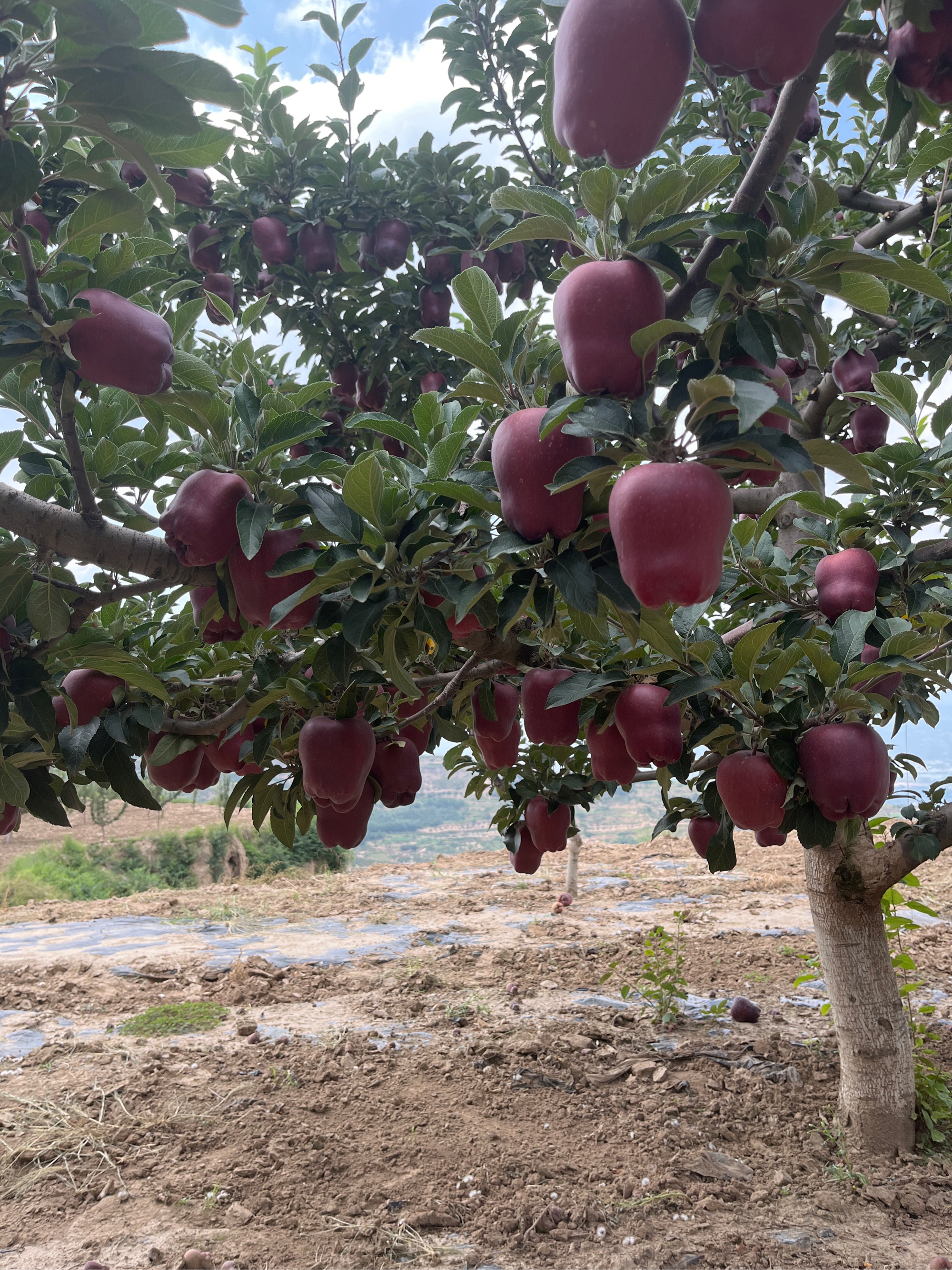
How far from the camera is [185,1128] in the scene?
96.8 inches

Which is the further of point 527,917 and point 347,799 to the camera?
point 527,917

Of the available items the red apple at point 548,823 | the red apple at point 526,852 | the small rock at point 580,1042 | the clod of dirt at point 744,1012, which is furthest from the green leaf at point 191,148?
the clod of dirt at point 744,1012

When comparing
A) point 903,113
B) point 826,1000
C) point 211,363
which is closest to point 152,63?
point 903,113

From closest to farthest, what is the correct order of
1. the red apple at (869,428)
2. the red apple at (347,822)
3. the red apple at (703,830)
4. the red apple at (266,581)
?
the red apple at (266,581) → the red apple at (347,822) → the red apple at (869,428) → the red apple at (703,830)

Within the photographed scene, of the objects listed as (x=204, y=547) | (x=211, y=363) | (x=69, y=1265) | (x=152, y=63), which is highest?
(x=211, y=363)

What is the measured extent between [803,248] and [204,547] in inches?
32.2

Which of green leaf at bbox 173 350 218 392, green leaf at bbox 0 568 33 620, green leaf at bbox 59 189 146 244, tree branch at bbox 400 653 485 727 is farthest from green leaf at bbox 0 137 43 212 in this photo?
tree branch at bbox 400 653 485 727

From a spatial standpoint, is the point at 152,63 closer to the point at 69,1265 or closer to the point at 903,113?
the point at 903,113

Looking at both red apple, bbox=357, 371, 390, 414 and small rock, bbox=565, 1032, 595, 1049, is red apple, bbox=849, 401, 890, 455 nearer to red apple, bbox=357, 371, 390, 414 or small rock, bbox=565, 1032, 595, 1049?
red apple, bbox=357, 371, 390, 414

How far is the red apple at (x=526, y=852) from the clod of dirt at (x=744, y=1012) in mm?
1160

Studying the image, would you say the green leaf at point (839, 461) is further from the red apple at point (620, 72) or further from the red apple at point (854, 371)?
the red apple at point (854, 371)

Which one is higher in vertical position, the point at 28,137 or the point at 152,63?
the point at 28,137

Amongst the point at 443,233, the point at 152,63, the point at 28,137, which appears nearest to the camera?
the point at 152,63

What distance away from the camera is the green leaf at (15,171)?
2.40 ft
